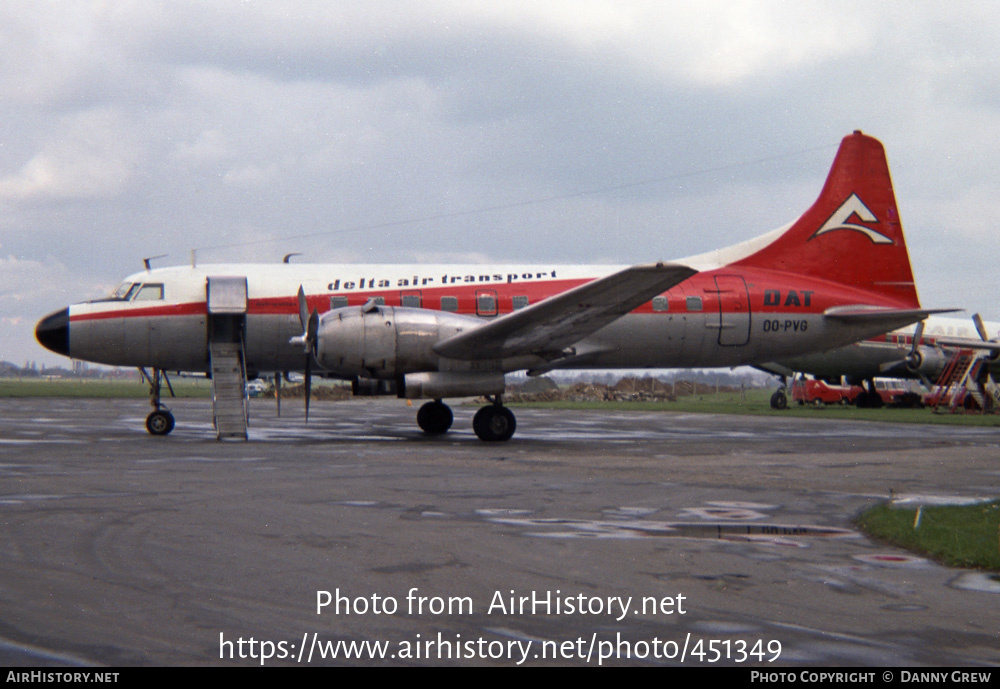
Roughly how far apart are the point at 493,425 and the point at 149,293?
8.59m

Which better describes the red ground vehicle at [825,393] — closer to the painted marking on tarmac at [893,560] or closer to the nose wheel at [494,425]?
the nose wheel at [494,425]

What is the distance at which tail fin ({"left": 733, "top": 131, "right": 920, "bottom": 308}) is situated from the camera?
2302cm

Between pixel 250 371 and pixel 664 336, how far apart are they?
994 cm

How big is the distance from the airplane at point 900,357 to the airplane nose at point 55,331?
2687cm

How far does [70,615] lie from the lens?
16.5 feet

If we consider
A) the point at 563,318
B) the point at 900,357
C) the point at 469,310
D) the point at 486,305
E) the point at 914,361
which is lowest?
the point at 914,361

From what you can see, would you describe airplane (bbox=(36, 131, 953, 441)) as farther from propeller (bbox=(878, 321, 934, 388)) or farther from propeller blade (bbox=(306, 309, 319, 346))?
propeller (bbox=(878, 321, 934, 388))

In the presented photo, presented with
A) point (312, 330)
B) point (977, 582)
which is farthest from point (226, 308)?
point (977, 582)

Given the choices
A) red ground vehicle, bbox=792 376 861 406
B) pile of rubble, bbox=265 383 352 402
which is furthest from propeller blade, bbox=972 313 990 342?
pile of rubble, bbox=265 383 352 402

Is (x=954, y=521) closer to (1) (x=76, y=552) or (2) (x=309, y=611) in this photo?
(2) (x=309, y=611)

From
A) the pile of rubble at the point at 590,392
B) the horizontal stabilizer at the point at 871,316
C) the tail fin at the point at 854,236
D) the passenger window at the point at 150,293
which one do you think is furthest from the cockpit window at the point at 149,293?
the pile of rubble at the point at 590,392

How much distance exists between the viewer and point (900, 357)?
39.3 m

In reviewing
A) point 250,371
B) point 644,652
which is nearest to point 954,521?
point 644,652

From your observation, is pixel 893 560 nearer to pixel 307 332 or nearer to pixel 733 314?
pixel 307 332
